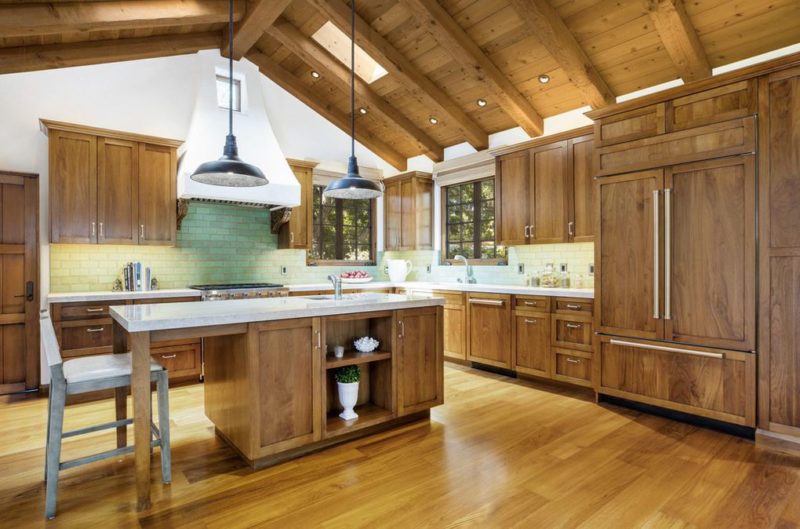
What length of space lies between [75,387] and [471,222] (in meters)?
4.80

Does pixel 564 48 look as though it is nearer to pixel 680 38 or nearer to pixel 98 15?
pixel 680 38

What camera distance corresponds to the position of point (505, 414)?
359 centimetres

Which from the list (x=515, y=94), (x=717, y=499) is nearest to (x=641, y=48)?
(x=515, y=94)

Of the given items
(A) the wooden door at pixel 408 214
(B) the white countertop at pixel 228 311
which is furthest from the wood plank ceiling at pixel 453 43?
(B) the white countertop at pixel 228 311

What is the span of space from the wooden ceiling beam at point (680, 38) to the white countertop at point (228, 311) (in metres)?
2.91

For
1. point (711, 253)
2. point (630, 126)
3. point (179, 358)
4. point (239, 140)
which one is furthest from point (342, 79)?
point (711, 253)

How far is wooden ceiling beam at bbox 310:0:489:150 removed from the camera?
4.39m

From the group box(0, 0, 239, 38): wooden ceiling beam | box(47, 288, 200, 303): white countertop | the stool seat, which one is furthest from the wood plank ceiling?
the stool seat

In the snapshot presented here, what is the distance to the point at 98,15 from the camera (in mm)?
3512

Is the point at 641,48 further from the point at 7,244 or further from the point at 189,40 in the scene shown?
the point at 7,244

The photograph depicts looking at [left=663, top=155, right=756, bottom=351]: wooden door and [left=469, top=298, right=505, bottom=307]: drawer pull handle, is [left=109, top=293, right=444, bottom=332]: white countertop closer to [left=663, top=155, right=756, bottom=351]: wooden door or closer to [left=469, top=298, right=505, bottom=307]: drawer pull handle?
[left=469, top=298, right=505, bottom=307]: drawer pull handle

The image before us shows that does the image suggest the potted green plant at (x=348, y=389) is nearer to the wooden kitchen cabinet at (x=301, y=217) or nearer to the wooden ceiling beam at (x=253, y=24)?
the wooden kitchen cabinet at (x=301, y=217)

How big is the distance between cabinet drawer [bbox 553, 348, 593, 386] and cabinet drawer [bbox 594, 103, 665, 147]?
6.34 feet

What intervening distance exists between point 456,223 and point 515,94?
2.01 m
